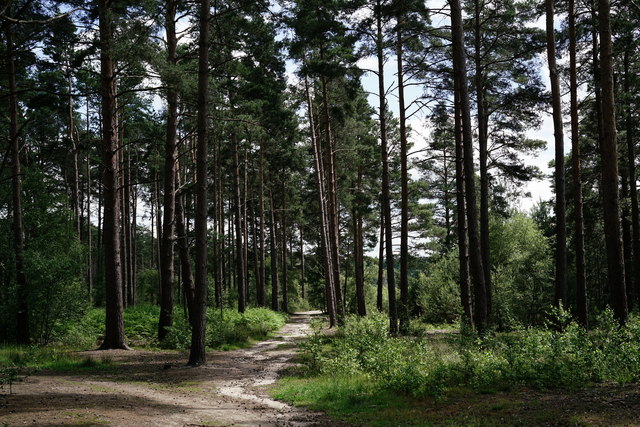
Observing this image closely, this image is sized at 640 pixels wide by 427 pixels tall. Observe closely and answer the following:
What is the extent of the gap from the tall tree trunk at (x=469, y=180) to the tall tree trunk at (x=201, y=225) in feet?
23.0

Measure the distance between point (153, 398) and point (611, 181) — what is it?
10841mm

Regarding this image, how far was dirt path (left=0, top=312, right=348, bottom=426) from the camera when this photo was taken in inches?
262

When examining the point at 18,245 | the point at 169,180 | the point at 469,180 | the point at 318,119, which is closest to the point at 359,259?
the point at 318,119

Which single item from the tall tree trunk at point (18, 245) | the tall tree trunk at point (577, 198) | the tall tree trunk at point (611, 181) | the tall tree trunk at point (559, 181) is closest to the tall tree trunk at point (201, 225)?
the tall tree trunk at point (18, 245)

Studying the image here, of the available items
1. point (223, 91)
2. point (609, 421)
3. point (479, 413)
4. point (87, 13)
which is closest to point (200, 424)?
point (479, 413)

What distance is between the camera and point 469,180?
43.6 ft

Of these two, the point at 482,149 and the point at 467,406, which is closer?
the point at 467,406

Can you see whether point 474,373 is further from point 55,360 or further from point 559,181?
point 55,360

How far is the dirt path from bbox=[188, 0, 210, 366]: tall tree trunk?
25.9 inches

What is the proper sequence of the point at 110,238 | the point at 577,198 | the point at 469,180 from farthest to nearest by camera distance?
the point at 577,198, the point at 110,238, the point at 469,180

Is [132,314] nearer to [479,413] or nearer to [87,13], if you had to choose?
[87,13]

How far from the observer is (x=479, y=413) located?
23.7ft

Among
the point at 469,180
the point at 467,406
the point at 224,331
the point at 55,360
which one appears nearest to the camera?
the point at 467,406

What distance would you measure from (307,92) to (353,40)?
493 centimetres
